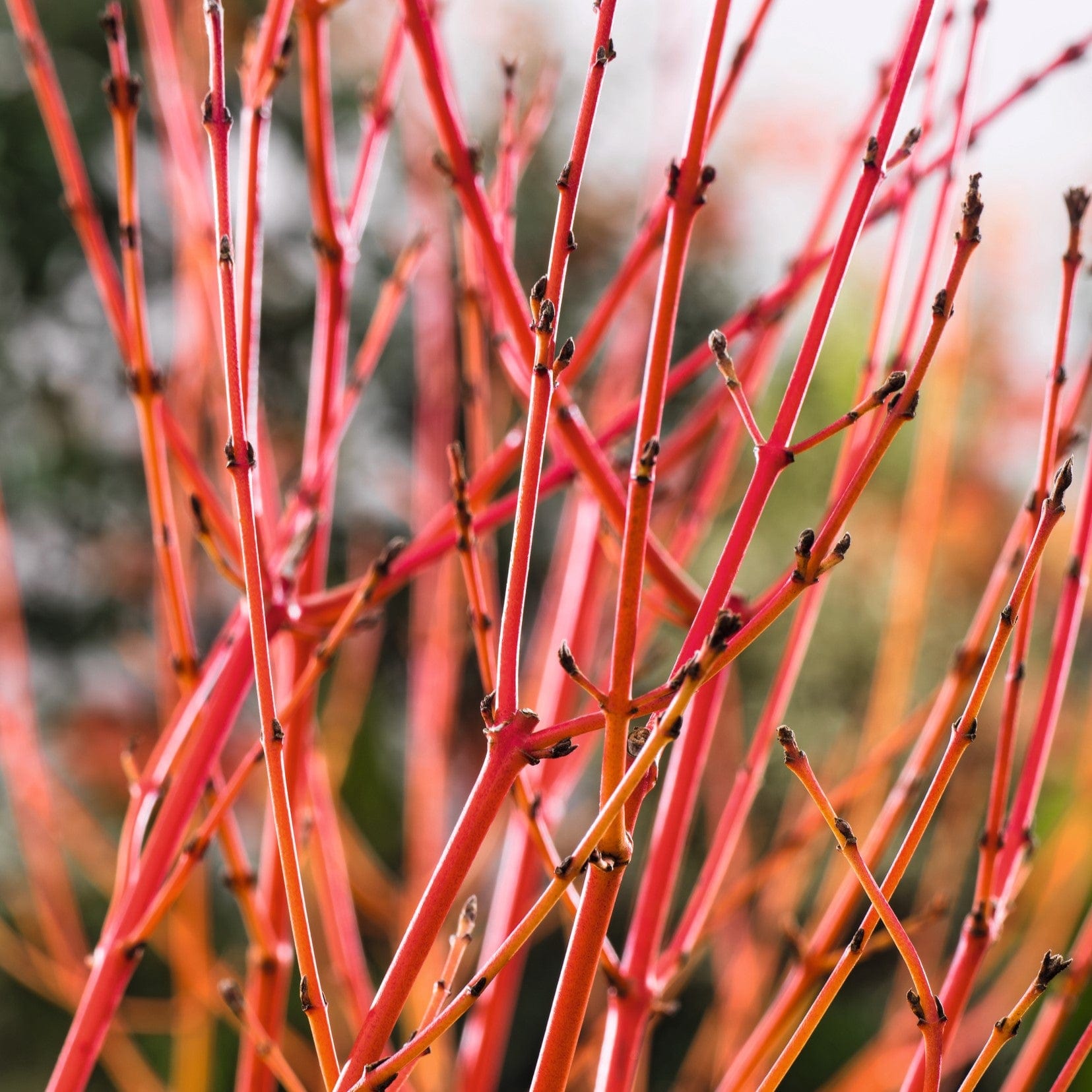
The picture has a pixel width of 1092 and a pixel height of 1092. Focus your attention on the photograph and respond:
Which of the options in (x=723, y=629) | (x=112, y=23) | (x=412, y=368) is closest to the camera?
(x=723, y=629)

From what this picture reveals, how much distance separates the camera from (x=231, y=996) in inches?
11.8

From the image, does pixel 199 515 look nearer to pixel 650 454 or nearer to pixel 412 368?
pixel 650 454

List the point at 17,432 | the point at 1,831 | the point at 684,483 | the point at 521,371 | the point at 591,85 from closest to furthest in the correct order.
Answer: the point at 591,85, the point at 521,371, the point at 684,483, the point at 1,831, the point at 17,432

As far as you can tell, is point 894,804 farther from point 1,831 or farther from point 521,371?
point 1,831

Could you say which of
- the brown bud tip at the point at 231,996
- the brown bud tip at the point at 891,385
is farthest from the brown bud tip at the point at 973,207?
the brown bud tip at the point at 231,996

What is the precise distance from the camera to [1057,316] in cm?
28

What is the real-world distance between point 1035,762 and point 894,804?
7 cm

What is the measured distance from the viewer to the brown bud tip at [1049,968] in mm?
230

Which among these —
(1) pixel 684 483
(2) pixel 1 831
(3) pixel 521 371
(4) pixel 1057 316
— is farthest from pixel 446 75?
(2) pixel 1 831

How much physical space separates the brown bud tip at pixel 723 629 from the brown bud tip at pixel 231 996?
0.18 metres

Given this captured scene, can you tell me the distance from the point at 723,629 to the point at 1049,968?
4.6 inches

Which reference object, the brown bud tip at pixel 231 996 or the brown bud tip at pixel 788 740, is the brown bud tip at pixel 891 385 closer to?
the brown bud tip at pixel 788 740

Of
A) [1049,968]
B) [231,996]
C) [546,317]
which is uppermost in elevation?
[546,317]

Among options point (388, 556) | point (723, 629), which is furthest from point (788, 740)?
point (388, 556)
